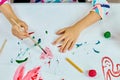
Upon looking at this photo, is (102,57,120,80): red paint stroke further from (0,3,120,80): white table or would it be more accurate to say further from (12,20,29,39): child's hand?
(12,20,29,39): child's hand

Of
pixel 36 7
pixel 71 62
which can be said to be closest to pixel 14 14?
pixel 36 7

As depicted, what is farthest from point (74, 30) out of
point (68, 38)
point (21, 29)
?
point (21, 29)

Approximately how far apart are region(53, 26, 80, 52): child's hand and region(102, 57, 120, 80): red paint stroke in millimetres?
88

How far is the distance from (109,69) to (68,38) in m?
0.13

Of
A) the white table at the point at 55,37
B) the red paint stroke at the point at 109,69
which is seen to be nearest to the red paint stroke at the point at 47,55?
the white table at the point at 55,37

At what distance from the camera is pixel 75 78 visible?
2.16 ft

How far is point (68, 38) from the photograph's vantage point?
0.72m

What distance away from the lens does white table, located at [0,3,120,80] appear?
0.68 meters

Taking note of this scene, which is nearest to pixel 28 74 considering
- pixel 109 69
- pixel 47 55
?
pixel 47 55

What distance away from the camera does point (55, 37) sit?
75cm

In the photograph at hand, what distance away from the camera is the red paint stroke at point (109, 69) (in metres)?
0.66

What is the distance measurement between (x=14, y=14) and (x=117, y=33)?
270 mm

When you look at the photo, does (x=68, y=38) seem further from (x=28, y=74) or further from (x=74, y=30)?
(x=28, y=74)

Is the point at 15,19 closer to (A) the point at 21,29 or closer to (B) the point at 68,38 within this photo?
(A) the point at 21,29
